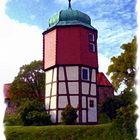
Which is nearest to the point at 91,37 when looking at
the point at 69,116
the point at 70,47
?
the point at 70,47

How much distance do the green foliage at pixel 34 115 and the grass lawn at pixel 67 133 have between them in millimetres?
5224

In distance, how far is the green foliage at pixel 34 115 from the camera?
38.6m

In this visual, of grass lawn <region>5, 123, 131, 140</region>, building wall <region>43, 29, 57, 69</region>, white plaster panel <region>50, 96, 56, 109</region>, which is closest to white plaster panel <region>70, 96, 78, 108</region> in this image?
white plaster panel <region>50, 96, 56, 109</region>

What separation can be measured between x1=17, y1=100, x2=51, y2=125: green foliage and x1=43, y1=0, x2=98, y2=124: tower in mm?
1297

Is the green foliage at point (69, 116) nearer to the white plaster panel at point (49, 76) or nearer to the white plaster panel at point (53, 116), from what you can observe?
the white plaster panel at point (53, 116)

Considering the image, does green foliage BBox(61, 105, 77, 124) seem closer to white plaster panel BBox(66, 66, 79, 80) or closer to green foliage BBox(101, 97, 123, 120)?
white plaster panel BBox(66, 66, 79, 80)

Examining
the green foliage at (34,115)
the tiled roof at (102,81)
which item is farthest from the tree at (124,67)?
the tiled roof at (102,81)

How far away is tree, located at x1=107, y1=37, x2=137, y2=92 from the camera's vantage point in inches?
1560

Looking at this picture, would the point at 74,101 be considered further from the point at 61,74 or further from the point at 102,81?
the point at 102,81

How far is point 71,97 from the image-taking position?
134 feet

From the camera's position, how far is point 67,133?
31.9 meters

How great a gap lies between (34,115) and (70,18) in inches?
477

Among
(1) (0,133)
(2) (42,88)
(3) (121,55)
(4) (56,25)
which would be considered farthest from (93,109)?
(1) (0,133)

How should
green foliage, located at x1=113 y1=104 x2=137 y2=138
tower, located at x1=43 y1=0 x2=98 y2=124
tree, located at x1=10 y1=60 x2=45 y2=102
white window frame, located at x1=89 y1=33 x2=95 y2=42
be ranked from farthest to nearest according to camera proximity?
tree, located at x1=10 y1=60 x2=45 y2=102
white window frame, located at x1=89 y1=33 x2=95 y2=42
tower, located at x1=43 y1=0 x2=98 y2=124
green foliage, located at x1=113 y1=104 x2=137 y2=138
